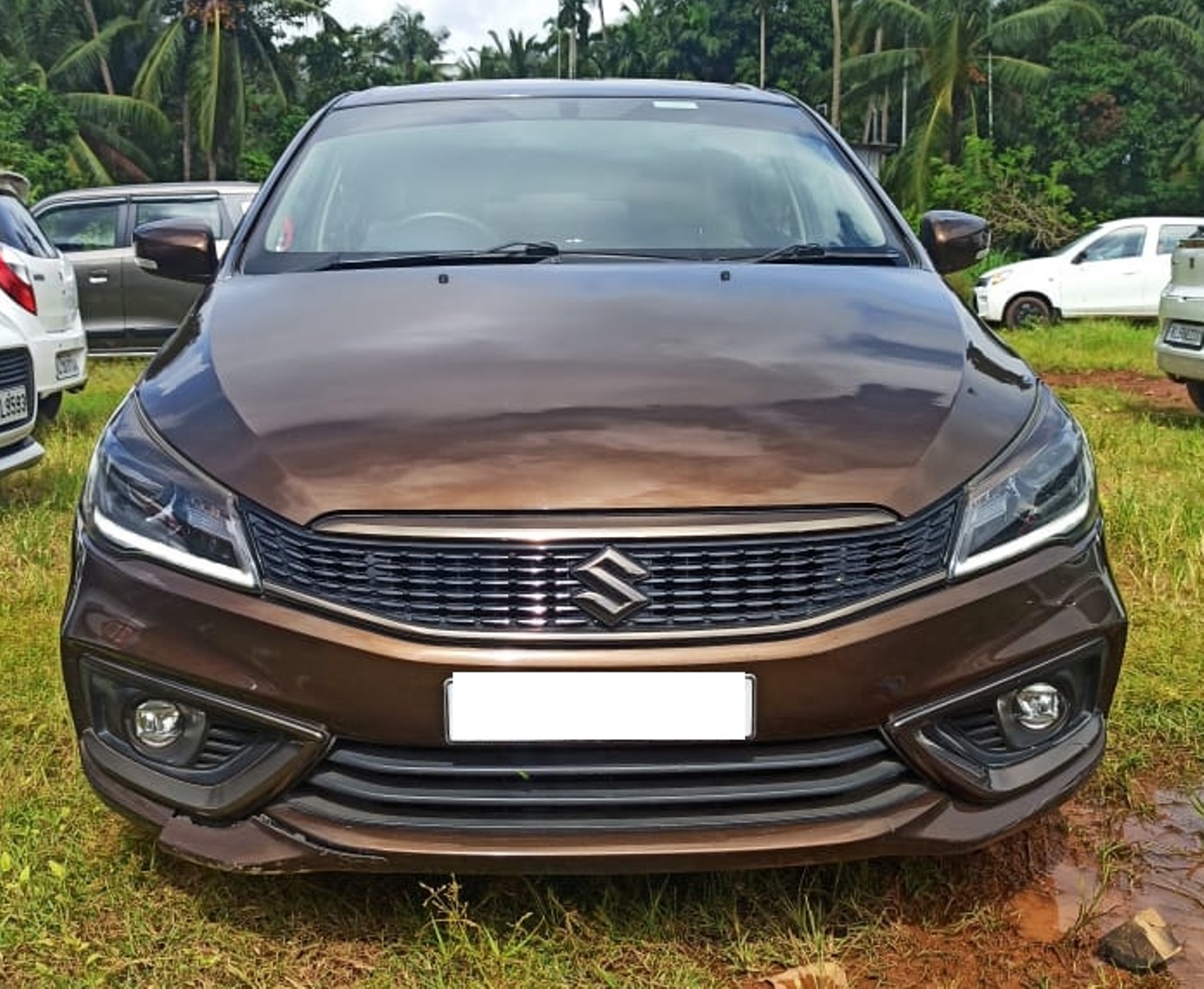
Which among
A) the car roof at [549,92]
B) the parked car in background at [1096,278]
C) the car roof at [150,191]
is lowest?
the parked car in background at [1096,278]

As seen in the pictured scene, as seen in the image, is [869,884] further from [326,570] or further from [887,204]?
[887,204]

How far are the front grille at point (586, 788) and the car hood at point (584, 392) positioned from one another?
1.17 ft

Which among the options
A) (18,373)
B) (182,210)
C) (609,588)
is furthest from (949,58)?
(609,588)

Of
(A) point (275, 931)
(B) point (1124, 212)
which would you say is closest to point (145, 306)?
(A) point (275, 931)

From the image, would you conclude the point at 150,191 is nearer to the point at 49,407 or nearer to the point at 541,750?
the point at 49,407

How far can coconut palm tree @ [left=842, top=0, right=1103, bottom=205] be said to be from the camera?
2883 centimetres

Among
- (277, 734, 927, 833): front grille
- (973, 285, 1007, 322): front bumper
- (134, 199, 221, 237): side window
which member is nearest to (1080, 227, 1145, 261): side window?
(973, 285, 1007, 322): front bumper

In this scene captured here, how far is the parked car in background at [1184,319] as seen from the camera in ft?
25.6

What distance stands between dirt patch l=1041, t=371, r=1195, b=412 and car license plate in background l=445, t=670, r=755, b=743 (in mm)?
7664

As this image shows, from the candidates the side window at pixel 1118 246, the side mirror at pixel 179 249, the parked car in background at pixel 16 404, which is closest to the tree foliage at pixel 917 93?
the side window at pixel 1118 246

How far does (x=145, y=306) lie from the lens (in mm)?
11695

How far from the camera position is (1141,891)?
2361 millimetres

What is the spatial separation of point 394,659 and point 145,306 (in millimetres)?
10671

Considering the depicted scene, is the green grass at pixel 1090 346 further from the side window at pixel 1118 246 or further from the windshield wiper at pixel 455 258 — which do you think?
the windshield wiper at pixel 455 258
